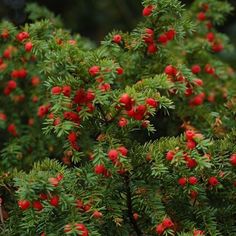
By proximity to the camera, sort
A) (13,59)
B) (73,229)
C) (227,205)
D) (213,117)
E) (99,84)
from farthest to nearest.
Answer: (13,59), (213,117), (227,205), (99,84), (73,229)

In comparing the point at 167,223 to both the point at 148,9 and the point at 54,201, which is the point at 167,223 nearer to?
the point at 54,201

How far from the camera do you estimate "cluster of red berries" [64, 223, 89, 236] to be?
128cm

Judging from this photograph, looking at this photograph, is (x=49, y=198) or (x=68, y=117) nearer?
(x=49, y=198)

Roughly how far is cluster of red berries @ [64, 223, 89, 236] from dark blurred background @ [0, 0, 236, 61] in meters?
2.88

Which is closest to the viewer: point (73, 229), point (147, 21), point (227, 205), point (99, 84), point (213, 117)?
point (73, 229)

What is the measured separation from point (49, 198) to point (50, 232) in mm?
114

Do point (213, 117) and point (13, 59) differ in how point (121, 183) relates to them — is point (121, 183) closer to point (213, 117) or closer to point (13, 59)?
point (213, 117)

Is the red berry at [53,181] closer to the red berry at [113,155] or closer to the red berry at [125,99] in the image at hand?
the red berry at [113,155]

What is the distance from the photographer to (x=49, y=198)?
130cm

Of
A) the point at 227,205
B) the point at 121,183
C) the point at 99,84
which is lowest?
the point at 227,205

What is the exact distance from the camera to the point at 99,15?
14.6 ft

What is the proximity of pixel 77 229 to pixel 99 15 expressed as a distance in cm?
333

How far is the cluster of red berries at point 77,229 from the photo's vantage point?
1.28 metres

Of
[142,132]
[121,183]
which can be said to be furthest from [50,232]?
[142,132]
